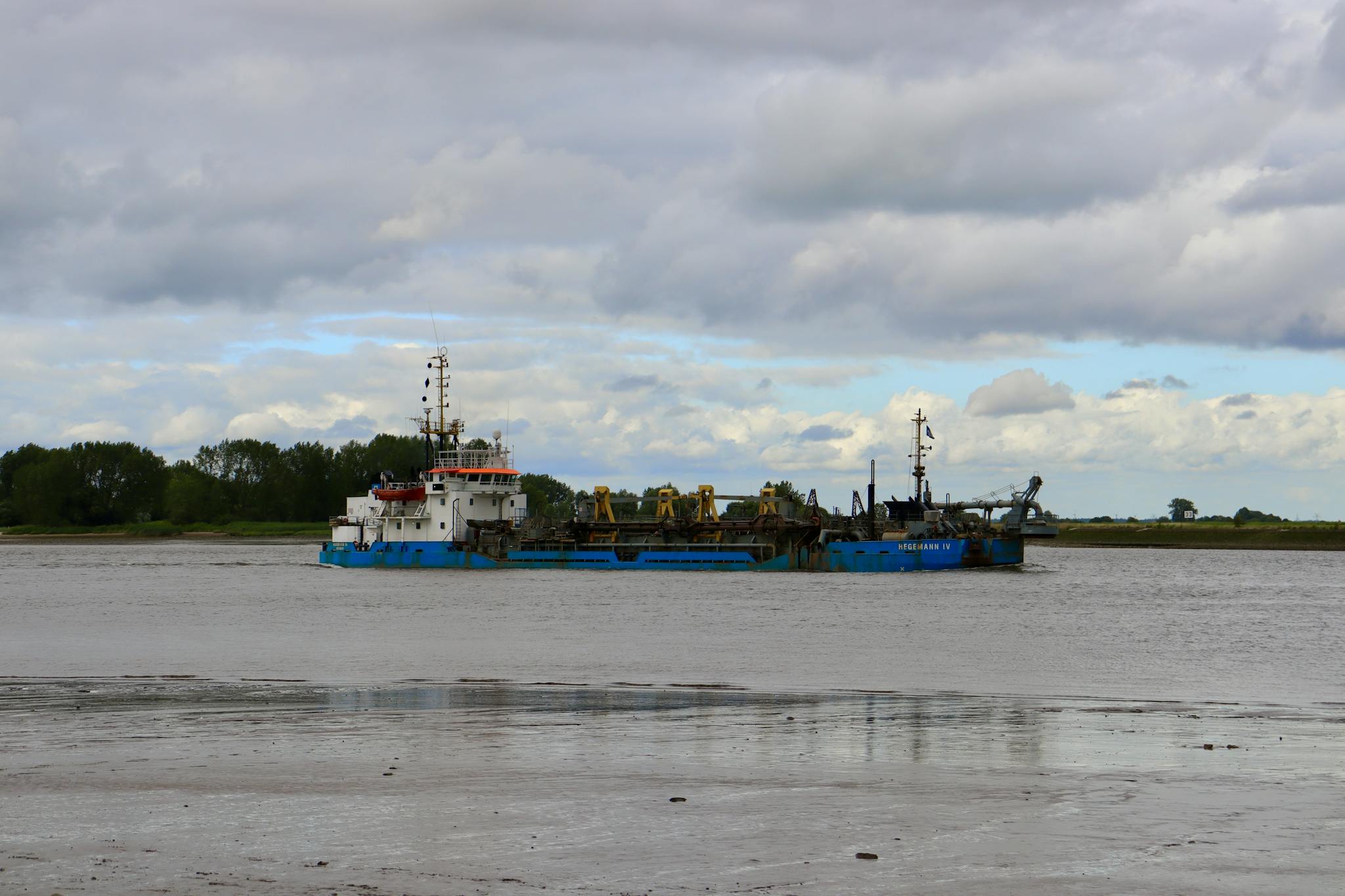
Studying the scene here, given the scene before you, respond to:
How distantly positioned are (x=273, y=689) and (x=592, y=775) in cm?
1054

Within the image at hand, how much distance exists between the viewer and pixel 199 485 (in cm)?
15962

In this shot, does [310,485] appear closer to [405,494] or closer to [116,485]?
[116,485]

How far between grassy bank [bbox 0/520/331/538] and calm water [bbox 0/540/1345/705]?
74.3 metres

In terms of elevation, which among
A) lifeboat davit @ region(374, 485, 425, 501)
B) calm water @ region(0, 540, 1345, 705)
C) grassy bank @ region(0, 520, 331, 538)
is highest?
lifeboat davit @ region(374, 485, 425, 501)

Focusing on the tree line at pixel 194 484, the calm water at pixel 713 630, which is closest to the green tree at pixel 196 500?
the tree line at pixel 194 484

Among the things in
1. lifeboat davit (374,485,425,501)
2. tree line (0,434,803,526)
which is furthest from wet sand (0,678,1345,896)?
tree line (0,434,803,526)

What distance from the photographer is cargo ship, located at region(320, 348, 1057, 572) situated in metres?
72.0

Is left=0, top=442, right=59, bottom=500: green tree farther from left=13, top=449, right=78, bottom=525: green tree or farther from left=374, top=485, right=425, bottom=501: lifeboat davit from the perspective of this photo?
left=374, top=485, right=425, bottom=501: lifeboat davit

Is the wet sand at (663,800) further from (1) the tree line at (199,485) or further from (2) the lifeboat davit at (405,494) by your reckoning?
(1) the tree line at (199,485)

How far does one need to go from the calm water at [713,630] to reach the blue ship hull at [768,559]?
3.09 feet

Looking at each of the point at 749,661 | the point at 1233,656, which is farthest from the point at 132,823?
the point at 1233,656

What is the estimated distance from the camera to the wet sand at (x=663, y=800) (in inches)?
339

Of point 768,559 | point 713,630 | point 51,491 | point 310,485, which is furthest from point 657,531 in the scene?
point 51,491

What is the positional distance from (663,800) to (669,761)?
7.06 feet
